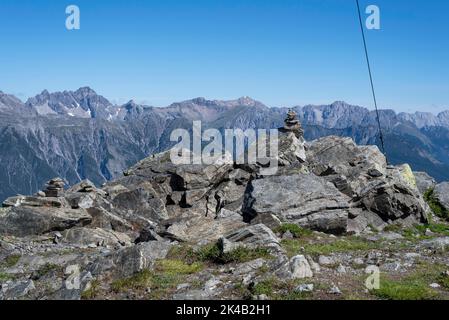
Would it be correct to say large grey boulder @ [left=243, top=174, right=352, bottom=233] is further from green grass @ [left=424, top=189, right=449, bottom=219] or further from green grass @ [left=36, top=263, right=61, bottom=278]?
green grass @ [left=36, top=263, right=61, bottom=278]

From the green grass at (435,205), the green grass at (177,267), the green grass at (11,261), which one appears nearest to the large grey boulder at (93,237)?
the green grass at (11,261)

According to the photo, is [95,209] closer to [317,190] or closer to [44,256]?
[44,256]

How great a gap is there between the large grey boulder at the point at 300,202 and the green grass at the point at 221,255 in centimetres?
847

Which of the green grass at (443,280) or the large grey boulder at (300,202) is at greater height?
the large grey boulder at (300,202)

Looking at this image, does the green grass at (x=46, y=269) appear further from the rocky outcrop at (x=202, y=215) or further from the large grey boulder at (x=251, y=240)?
the large grey boulder at (x=251, y=240)

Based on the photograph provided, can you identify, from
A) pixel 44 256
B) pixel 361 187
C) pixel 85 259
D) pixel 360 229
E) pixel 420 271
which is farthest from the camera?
pixel 361 187

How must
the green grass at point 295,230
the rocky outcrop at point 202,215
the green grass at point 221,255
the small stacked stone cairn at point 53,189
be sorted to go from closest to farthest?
1. the rocky outcrop at point 202,215
2. the green grass at point 221,255
3. the green grass at point 295,230
4. the small stacked stone cairn at point 53,189

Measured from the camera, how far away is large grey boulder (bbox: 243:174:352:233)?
30547 millimetres

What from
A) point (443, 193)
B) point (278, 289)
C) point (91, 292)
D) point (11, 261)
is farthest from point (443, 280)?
point (443, 193)

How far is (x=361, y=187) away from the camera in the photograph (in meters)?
38.2

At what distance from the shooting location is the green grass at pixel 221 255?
20.9 m
